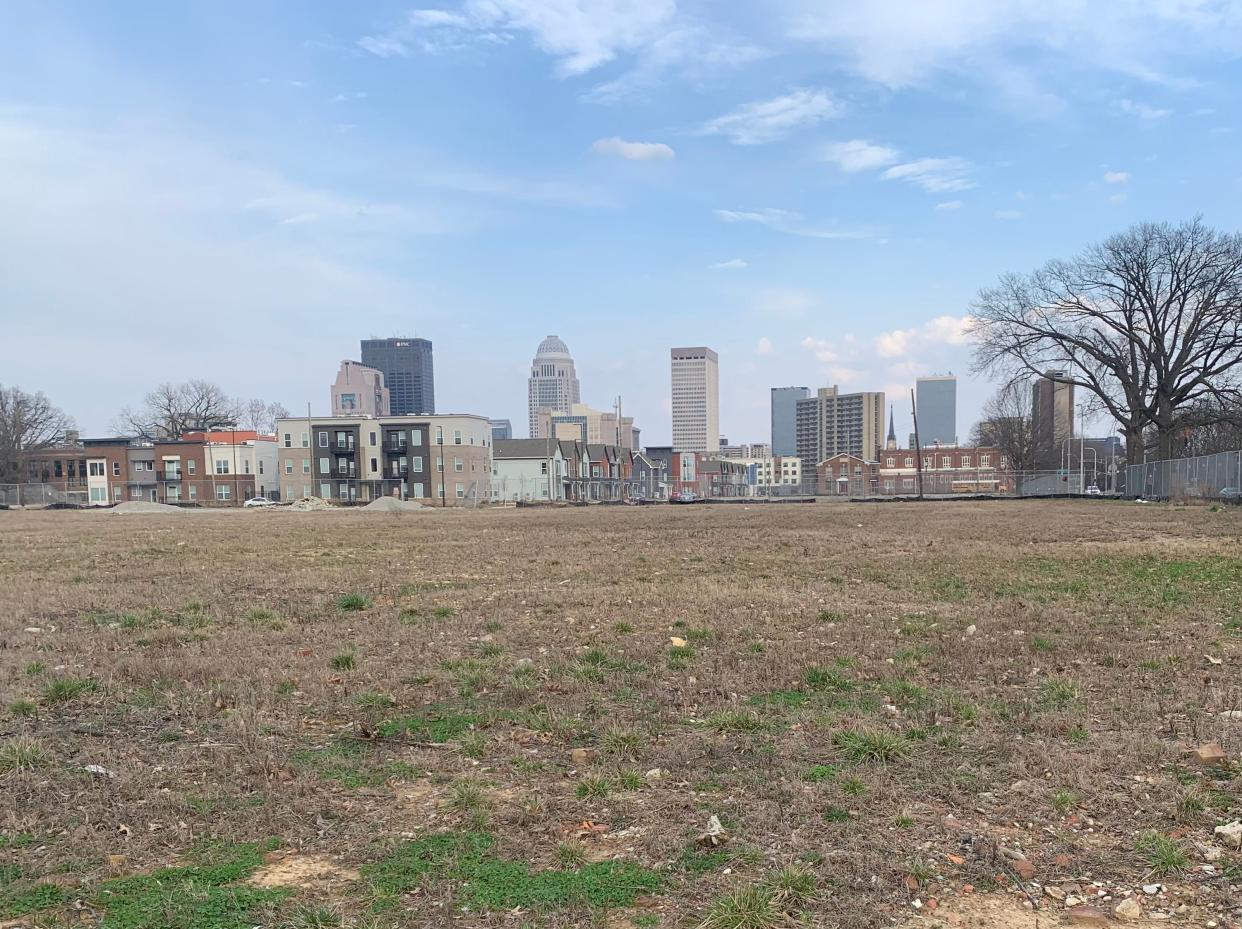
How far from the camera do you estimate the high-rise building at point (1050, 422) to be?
8300 centimetres

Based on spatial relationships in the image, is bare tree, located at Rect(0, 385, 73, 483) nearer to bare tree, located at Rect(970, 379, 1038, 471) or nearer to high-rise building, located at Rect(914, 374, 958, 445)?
bare tree, located at Rect(970, 379, 1038, 471)

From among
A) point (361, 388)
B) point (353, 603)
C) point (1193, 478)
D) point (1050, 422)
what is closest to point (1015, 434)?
point (1050, 422)

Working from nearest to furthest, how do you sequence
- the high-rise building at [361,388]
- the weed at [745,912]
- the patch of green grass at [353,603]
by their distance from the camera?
the weed at [745,912] → the patch of green grass at [353,603] → the high-rise building at [361,388]

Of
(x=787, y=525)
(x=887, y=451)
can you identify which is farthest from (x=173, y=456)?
(x=887, y=451)

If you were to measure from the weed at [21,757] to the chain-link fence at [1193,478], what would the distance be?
38.4 m

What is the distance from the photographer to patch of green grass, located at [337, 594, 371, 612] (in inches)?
367

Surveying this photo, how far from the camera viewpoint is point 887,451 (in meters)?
139

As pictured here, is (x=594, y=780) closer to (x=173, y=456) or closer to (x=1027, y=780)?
(x=1027, y=780)

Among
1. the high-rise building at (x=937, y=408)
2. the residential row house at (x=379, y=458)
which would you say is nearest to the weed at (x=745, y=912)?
the residential row house at (x=379, y=458)

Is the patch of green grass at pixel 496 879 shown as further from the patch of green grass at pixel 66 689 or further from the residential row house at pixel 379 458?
the residential row house at pixel 379 458

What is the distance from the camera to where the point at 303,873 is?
10.2 feet

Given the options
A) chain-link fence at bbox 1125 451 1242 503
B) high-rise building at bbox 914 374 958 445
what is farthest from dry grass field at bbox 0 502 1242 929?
high-rise building at bbox 914 374 958 445

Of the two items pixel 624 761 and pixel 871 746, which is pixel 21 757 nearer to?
pixel 624 761

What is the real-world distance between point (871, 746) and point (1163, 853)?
1.42 meters
